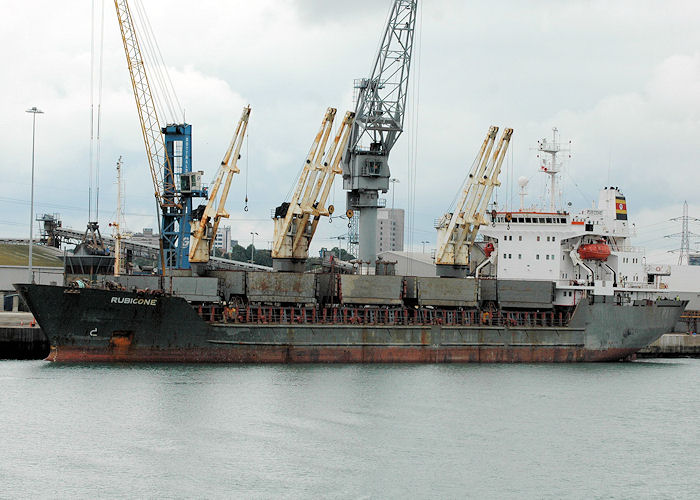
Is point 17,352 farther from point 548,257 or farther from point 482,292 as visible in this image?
point 548,257

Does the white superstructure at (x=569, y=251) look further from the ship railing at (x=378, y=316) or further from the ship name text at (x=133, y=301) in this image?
the ship name text at (x=133, y=301)

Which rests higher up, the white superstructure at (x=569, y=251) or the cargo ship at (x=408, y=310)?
the white superstructure at (x=569, y=251)

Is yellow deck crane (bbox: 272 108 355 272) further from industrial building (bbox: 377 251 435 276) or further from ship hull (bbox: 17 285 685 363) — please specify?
industrial building (bbox: 377 251 435 276)

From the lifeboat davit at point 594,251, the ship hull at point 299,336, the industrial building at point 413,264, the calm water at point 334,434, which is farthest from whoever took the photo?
the industrial building at point 413,264

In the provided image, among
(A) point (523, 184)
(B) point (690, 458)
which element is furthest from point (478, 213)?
(B) point (690, 458)

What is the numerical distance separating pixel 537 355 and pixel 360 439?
22.7 m

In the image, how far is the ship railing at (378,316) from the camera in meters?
45.8

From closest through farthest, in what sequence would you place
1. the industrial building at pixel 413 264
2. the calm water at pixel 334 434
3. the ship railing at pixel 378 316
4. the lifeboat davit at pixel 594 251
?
the calm water at pixel 334 434 → the ship railing at pixel 378 316 → the lifeboat davit at pixel 594 251 → the industrial building at pixel 413 264

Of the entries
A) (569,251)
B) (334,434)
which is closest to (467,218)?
(569,251)

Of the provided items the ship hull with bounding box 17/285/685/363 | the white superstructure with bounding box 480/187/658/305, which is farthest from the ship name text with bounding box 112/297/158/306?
the white superstructure with bounding box 480/187/658/305

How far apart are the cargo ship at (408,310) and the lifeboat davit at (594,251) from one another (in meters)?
0.11

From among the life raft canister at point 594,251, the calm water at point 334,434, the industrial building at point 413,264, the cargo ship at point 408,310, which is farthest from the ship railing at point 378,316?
the industrial building at point 413,264

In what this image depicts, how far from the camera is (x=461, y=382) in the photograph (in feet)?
134

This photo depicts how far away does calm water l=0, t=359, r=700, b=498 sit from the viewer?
24.8 metres
